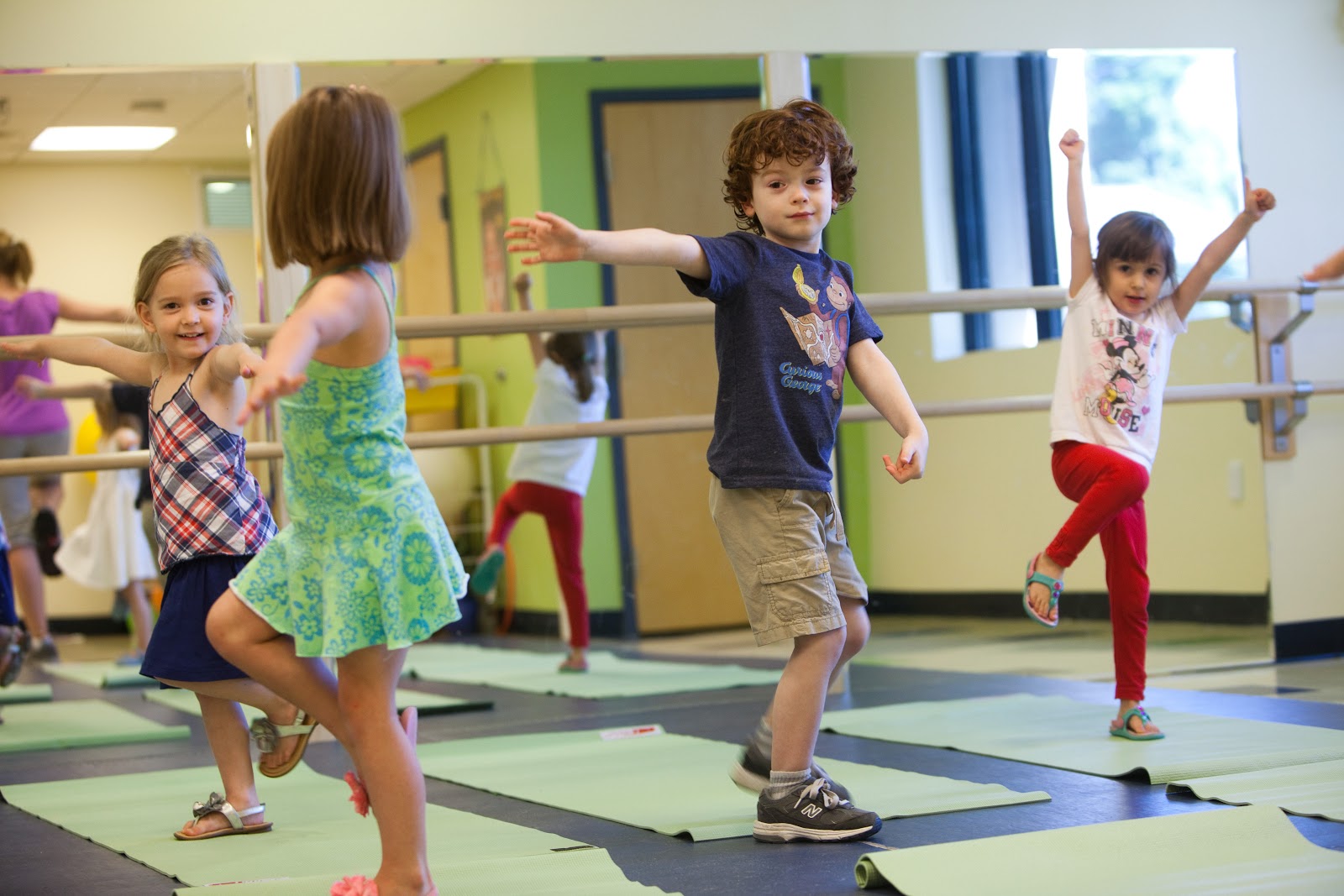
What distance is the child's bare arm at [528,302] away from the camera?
434 centimetres

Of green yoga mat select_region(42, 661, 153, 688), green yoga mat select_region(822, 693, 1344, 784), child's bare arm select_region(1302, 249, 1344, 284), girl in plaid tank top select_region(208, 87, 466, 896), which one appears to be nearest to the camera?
girl in plaid tank top select_region(208, 87, 466, 896)

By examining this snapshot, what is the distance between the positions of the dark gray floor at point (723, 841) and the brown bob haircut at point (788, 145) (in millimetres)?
922

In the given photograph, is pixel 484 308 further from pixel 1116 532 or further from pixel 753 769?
pixel 753 769

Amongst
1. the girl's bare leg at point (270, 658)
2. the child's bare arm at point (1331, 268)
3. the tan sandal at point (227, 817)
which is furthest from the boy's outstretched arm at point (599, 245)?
the child's bare arm at point (1331, 268)

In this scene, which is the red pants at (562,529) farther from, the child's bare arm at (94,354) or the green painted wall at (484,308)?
the child's bare arm at (94,354)

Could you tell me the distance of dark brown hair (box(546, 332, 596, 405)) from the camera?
170 inches

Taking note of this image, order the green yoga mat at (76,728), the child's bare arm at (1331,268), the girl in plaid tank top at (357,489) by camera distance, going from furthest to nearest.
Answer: the green yoga mat at (76,728), the child's bare arm at (1331,268), the girl in plaid tank top at (357,489)

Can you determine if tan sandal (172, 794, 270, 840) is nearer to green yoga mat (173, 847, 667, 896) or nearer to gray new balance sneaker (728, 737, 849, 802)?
green yoga mat (173, 847, 667, 896)

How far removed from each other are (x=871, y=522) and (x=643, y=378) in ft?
2.59

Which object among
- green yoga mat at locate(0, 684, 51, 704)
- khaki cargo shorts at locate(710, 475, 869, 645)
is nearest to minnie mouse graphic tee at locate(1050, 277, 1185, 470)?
khaki cargo shorts at locate(710, 475, 869, 645)

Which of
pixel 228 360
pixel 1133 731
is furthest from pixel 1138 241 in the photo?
pixel 228 360

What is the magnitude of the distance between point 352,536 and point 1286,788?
1.43m

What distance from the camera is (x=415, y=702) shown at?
152 inches

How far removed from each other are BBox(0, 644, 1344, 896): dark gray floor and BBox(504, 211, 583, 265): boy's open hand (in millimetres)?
776
